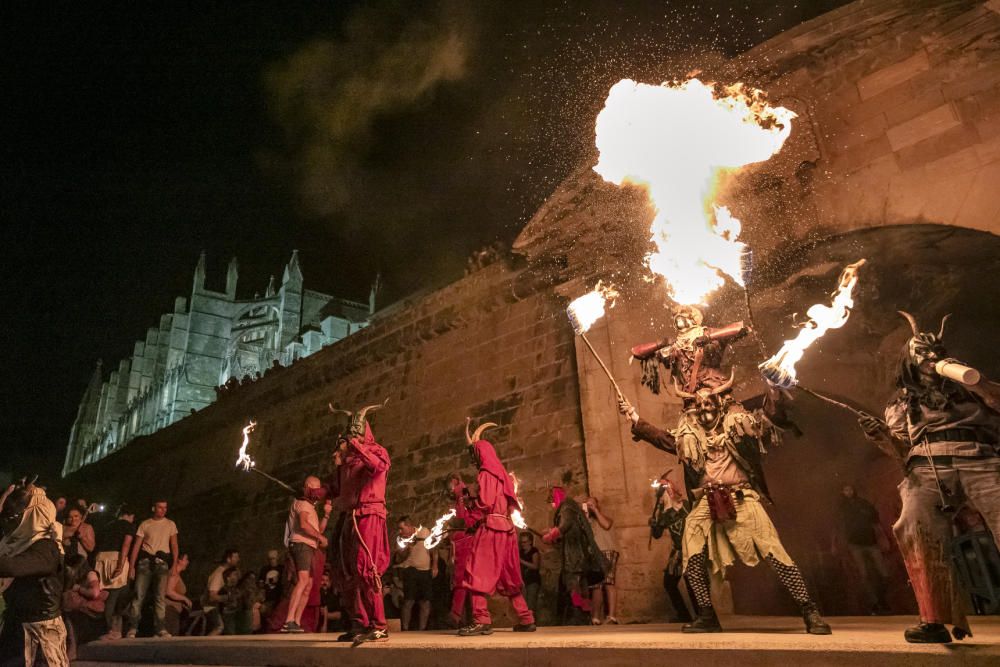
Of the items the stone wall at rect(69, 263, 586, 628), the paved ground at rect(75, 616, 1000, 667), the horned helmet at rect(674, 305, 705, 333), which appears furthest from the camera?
the stone wall at rect(69, 263, 586, 628)

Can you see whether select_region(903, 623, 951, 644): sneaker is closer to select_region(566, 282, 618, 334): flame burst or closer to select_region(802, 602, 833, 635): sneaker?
select_region(802, 602, 833, 635): sneaker

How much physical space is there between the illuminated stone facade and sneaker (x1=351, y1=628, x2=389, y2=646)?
40367 mm

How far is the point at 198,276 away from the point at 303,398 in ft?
128

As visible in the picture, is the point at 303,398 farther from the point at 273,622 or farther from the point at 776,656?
the point at 776,656

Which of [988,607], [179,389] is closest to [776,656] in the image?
[988,607]

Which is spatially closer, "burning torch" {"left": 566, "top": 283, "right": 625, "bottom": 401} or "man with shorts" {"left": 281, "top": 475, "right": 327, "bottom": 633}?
"burning torch" {"left": 566, "top": 283, "right": 625, "bottom": 401}

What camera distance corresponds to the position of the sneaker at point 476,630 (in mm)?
4375

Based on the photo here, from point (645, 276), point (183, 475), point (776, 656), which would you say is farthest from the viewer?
point (183, 475)

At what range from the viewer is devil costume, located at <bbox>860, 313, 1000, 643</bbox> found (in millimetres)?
2844

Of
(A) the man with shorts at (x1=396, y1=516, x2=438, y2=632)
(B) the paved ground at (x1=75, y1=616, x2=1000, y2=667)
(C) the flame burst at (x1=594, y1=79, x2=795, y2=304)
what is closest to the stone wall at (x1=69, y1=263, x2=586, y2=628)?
(A) the man with shorts at (x1=396, y1=516, x2=438, y2=632)

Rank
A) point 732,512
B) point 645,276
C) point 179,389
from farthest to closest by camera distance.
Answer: point 179,389, point 645,276, point 732,512

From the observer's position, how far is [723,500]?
143 inches

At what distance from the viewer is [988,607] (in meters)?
5.93

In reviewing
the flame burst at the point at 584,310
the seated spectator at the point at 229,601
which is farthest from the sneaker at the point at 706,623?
the seated spectator at the point at 229,601
